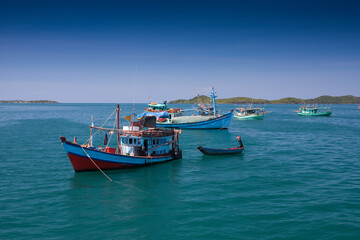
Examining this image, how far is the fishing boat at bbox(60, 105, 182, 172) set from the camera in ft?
84.0

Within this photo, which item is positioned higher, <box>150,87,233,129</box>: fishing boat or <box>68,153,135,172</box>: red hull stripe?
<box>150,87,233,129</box>: fishing boat

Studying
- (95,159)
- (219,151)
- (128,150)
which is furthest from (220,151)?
(95,159)

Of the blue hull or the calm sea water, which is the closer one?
the calm sea water

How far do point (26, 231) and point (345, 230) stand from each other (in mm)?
20057

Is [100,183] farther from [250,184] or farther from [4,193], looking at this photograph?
[250,184]

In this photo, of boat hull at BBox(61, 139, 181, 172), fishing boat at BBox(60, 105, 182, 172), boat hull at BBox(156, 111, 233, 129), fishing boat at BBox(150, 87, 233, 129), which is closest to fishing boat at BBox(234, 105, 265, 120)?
fishing boat at BBox(150, 87, 233, 129)

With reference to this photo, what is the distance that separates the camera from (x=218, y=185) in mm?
23969

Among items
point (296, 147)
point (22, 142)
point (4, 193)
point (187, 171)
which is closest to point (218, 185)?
point (187, 171)

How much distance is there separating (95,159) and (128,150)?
4748 millimetres

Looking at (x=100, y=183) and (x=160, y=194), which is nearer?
(x=160, y=194)

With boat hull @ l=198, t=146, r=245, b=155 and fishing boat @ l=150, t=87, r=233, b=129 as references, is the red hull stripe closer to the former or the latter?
boat hull @ l=198, t=146, r=245, b=155

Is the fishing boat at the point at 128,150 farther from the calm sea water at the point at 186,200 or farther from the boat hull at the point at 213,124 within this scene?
the boat hull at the point at 213,124

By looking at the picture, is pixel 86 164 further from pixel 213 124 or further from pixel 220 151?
pixel 213 124

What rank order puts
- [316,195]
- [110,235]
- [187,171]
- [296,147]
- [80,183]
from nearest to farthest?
[110,235]
[316,195]
[80,183]
[187,171]
[296,147]
